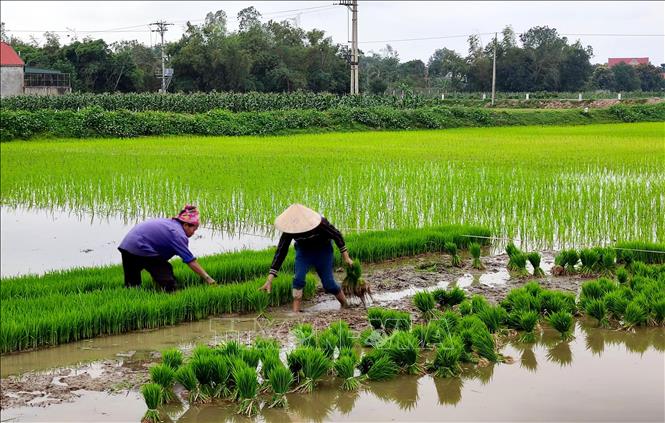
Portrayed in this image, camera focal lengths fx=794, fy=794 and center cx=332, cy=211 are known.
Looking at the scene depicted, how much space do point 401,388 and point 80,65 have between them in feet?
106

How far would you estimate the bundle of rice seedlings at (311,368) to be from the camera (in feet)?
14.3

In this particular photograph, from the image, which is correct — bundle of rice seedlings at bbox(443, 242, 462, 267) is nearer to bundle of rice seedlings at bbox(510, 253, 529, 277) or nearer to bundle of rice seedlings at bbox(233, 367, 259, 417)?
bundle of rice seedlings at bbox(510, 253, 529, 277)

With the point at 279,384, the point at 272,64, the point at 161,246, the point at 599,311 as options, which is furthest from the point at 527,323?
the point at 272,64

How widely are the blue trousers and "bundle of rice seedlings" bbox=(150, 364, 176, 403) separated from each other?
186cm

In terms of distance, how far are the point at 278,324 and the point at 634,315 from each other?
2.52 meters

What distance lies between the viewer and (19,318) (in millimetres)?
5055

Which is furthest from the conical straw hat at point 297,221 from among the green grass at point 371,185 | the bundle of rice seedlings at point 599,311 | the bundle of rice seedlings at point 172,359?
the green grass at point 371,185

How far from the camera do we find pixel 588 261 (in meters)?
7.37

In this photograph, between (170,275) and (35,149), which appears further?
(35,149)

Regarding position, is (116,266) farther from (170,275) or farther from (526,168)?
(526,168)

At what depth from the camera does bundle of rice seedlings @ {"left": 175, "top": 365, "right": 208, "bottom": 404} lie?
13.8 feet

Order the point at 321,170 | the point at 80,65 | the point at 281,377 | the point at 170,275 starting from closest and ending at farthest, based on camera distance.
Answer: the point at 281,377, the point at 170,275, the point at 321,170, the point at 80,65

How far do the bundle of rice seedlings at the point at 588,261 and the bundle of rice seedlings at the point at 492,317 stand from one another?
2124mm

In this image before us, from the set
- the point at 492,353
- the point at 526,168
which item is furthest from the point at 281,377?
the point at 526,168
